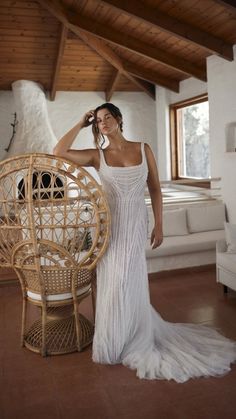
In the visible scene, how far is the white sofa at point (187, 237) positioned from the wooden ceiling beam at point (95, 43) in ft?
8.48

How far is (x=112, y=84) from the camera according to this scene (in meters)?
7.16

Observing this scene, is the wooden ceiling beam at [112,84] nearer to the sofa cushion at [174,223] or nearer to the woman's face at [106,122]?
the sofa cushion at [174,223]

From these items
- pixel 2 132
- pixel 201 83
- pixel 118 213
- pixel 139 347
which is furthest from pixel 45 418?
pixel 2 132

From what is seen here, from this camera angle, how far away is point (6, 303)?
11.8 ft

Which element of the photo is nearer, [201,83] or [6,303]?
[6,303]

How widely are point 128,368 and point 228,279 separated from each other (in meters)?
1.44

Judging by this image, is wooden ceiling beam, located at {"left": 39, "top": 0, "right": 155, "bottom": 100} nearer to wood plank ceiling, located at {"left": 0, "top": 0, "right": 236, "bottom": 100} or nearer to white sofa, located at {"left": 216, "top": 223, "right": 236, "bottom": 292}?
wood plank ceiling, located at {"left": 0, "top": 0, "right": 236, "bottom": 100}

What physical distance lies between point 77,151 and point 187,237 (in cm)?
244

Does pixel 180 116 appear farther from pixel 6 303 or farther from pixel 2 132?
pixel 6 303

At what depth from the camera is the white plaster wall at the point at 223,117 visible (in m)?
4.84

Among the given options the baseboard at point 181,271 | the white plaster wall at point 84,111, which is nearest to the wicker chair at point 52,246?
the baseboard at point 181,271

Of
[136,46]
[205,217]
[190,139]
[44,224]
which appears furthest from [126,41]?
[44,224]

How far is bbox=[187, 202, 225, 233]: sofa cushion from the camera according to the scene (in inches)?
183

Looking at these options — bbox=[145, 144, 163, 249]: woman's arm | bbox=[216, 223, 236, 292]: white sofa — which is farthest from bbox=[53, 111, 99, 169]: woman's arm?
bbox=[216, 223, 236, 292]: white sofa
